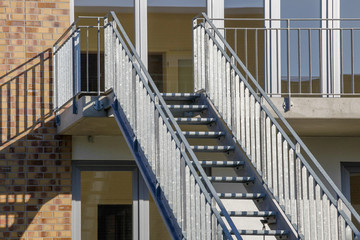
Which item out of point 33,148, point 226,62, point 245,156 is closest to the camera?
point 245,156

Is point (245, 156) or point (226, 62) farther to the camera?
point (226, 62)

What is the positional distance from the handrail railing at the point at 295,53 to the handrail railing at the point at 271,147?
132 cm

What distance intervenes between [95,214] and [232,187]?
2.06 m

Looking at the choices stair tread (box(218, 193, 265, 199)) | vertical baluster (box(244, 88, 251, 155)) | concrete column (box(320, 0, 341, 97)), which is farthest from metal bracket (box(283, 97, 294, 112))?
stair tread (box(218, 193, 265, 199))

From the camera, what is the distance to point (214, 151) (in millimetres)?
10945

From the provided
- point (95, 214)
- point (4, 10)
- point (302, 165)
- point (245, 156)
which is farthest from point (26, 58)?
point (302, 165)

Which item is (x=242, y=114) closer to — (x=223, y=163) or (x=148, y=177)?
(x=223, y=163)

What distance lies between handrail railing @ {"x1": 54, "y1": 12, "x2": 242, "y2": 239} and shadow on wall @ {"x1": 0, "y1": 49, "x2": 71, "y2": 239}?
0.83 meters

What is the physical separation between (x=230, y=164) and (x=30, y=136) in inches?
157

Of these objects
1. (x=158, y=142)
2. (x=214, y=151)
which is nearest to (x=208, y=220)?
(x=158, y=142)

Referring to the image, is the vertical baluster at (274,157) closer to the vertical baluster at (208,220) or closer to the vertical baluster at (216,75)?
the vertical baluster at (216,75)

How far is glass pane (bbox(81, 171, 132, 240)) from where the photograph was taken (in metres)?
13.7

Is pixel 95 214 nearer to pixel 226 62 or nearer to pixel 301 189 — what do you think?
pixel 226 62

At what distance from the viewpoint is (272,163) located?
1049 cm
